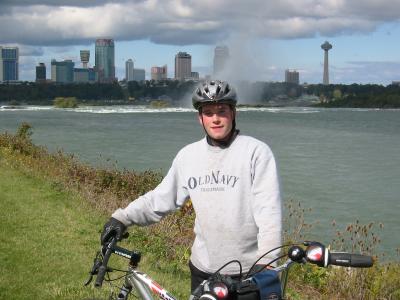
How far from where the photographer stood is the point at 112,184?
14172mm

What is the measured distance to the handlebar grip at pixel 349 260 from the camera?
8.24ft

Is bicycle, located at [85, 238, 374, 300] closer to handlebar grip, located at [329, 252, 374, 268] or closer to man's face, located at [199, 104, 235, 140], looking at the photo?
handlebar grip, located at [329, 252, 374, 268]

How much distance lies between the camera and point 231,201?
3.19 metres

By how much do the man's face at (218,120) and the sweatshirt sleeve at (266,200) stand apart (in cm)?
20

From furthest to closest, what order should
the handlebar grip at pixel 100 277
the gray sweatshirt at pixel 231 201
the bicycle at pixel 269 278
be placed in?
the gray sweatshirt at pixel 231 201
the handlebar grip at pixel 100 277
the bicycle at pixel 269 278

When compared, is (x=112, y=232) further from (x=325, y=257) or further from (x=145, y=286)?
(x=325, y=257)

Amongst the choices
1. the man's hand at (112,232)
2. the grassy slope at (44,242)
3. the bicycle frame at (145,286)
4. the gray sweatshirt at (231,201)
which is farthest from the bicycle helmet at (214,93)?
the grassy slope at (44,242)

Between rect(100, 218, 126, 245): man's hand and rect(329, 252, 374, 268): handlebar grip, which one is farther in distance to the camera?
rect(100, 218, 126, 245): man's hand

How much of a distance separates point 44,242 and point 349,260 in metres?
5.87

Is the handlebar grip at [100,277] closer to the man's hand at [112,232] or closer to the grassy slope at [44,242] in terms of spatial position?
the man's hand at [112,232]

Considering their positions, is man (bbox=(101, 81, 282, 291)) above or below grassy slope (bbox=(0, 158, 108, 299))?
above

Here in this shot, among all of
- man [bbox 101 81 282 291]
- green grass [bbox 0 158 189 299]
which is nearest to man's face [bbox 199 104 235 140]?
man [bbox 101 81 282 291]

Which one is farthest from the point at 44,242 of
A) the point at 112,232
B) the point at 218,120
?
the point at 218,120

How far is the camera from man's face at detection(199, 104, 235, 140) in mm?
3260
